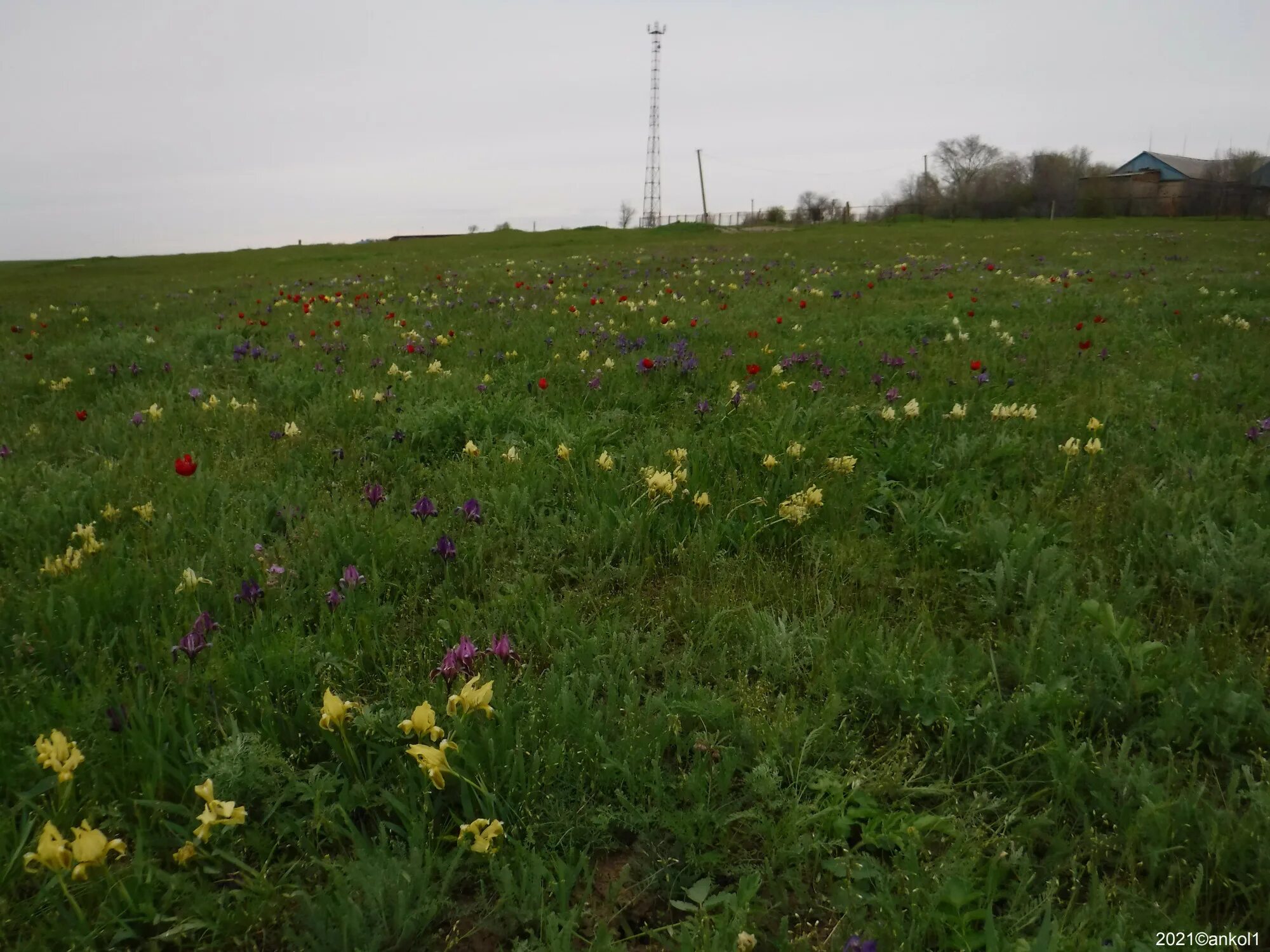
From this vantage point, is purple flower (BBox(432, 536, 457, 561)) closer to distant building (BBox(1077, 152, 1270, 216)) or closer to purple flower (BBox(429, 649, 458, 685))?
purple flower (BBox(429, 649, 458, 685))

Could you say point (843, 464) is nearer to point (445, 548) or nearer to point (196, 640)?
point (445, 548)

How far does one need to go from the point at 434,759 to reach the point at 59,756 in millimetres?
1009

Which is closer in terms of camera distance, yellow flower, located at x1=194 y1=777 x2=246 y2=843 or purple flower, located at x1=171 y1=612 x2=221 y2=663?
yellow flower, located at x1=194 y1=777 x2=246 y2=843

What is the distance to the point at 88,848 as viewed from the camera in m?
1.59

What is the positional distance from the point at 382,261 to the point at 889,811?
24.6 metres

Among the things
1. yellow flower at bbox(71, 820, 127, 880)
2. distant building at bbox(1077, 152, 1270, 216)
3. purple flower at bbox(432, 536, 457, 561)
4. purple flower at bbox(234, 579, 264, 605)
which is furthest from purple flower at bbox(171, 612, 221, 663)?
distant building at bbox(1077, 152, 1270, 216)

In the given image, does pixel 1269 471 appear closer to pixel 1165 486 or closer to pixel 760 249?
pixel 1165 486

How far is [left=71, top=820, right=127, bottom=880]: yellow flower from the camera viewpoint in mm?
1585

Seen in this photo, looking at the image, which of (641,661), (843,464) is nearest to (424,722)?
(641,661)

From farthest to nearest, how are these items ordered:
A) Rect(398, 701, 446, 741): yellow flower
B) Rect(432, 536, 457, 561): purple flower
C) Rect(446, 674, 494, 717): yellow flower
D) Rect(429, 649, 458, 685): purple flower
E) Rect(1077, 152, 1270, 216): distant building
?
Rect(1077, 152, 1270, 216): distant building → Rect(432, 536, 457, 561): purple flower → Rect(429, 649, 458, 685): purple flower → Rect(446, 674, 494, 717): yellow flower → Rect(398, 701, 446, 741): yellow flower

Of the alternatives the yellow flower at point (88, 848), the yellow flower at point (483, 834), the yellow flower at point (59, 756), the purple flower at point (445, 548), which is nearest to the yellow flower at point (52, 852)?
the yellow flower at point (88, 848)

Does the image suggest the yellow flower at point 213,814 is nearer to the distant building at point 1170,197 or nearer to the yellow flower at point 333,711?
the yellow flower at point 333,711

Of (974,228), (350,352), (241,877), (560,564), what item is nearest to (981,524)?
(560,564)

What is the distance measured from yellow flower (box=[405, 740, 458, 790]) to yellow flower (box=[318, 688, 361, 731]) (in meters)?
0.27
